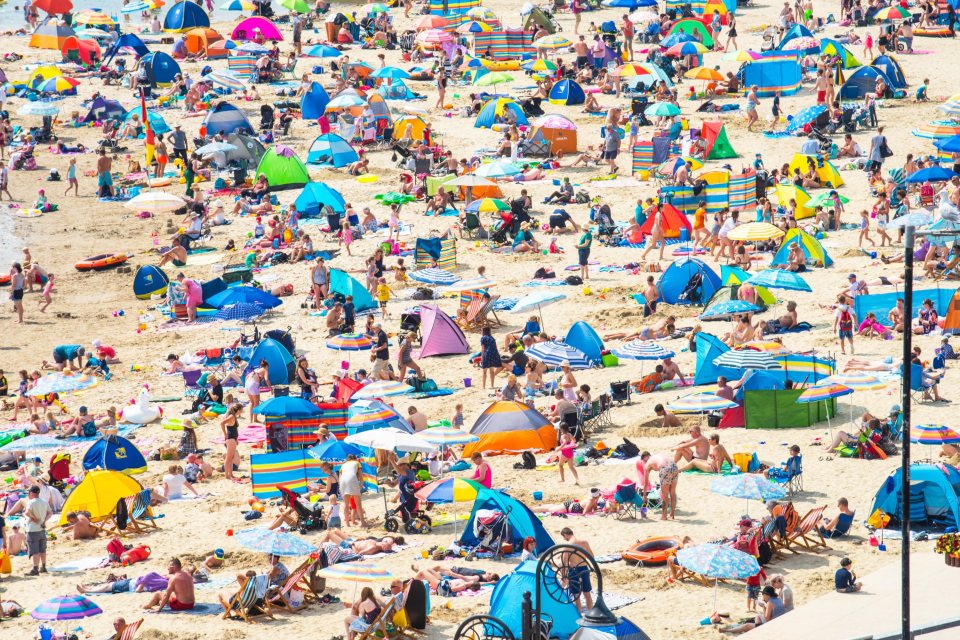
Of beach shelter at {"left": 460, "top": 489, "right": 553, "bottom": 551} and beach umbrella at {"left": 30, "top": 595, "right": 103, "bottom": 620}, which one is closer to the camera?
beach umbrella at {"left": 30, "top": 595, "right": 103, "bottom": 620}

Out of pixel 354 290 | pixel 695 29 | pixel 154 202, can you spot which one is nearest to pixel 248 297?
pixel 354 290

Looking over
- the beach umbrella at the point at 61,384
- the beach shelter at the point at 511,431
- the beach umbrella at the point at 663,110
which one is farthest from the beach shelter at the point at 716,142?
the beach umbrella at the point at 61,384

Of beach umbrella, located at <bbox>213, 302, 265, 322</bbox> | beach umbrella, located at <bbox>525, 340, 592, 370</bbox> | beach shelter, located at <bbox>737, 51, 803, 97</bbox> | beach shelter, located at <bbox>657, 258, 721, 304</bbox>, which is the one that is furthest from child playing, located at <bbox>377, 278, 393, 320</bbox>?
beach shelter, located at <bbox>737, 51, 803, 97</bbox>

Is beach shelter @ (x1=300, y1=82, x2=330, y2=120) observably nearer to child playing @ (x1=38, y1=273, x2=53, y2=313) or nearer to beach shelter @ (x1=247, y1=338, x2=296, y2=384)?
child playing @ (x1=38, y1=273, x2=53, y2=313)

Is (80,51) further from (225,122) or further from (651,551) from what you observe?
(651,551)

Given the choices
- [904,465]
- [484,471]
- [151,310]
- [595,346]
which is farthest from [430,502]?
[151,310]
